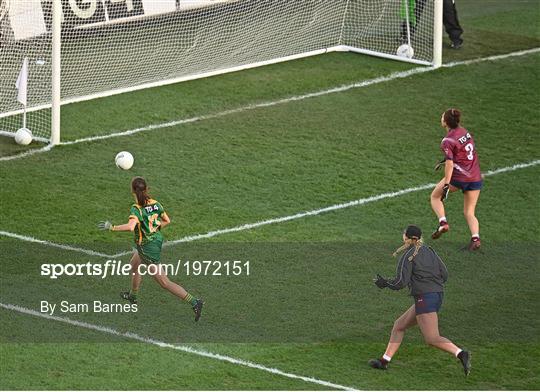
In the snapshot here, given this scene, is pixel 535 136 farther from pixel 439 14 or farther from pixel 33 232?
pixel 33 232

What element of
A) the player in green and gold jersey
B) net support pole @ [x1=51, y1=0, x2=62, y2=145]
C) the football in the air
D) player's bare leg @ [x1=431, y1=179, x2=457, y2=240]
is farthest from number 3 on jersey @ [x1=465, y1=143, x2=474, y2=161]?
the football in the air

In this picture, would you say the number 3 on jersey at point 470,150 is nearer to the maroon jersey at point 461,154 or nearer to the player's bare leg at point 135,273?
the maroon jersey at point 461,154

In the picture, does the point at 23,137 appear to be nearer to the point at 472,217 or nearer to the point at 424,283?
the point at 472,217

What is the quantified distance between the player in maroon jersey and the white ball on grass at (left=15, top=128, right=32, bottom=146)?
21.4 ft

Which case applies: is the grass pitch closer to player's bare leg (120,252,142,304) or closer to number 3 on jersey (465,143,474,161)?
player's bare leg (120,252,142,304)

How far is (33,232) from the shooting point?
17.7m

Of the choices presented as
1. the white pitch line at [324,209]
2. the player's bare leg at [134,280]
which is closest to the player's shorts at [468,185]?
the white pitch line at [324,209]

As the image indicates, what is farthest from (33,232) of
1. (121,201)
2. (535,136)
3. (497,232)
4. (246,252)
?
(535,136)

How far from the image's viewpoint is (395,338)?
555 inches

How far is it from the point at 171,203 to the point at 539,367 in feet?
20.6

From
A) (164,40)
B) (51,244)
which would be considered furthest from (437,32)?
(51,244)

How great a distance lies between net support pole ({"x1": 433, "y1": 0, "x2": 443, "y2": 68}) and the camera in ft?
Result: 78.3

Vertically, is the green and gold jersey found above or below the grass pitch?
above

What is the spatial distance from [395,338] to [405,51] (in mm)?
11383
